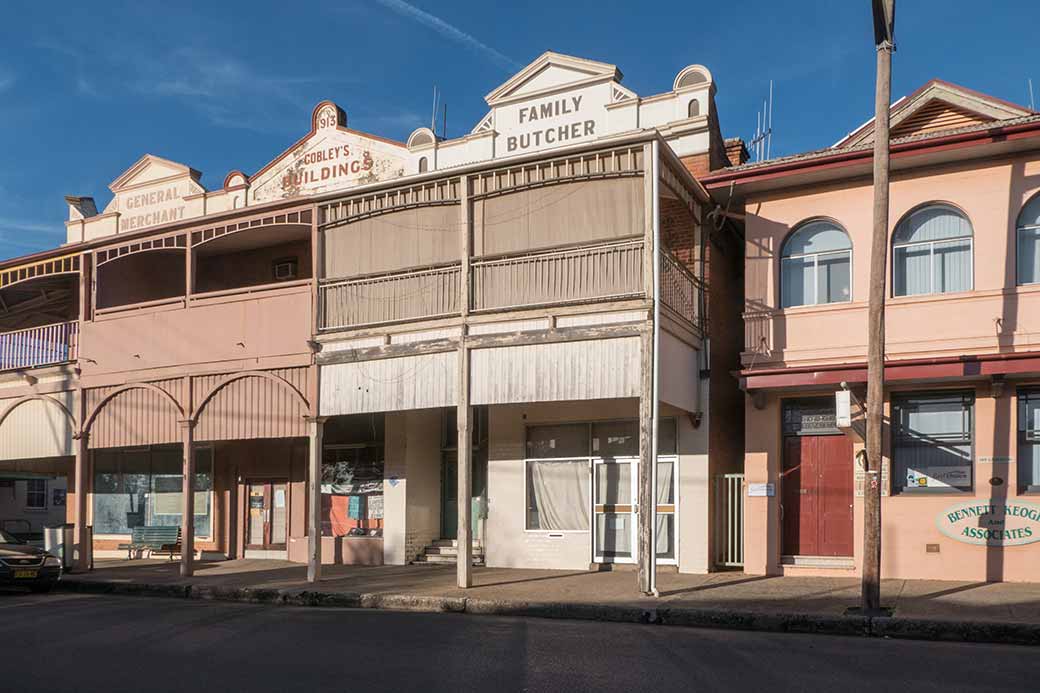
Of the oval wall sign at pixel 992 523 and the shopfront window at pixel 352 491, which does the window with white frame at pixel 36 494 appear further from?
the oval wall sign at pixel 992 523

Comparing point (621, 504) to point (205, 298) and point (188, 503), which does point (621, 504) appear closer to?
point (188, 503)

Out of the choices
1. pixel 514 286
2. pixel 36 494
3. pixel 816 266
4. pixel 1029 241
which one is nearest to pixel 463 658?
pixel 514 286

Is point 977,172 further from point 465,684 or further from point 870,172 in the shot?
point 465,684

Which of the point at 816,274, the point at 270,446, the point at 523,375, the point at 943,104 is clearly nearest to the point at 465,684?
the point at 523,375

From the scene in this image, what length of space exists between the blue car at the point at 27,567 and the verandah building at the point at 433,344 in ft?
7.67

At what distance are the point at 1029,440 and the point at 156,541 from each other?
18.4 meters

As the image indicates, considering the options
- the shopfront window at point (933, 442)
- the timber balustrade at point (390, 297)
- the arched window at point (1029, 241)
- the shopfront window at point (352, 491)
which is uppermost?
the arched window at point (1029, 241)

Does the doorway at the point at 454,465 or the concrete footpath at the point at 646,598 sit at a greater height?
the doorway at the point at 454,465

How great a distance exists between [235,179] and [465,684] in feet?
62.1

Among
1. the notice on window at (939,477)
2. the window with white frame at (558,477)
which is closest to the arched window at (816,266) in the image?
the notice on window at (939,477)

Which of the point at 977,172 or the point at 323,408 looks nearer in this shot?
the point at 977,172

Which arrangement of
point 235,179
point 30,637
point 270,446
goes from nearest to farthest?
point 30,637 → point 270,446 → point 235,179

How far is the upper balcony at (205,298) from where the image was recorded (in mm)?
19297

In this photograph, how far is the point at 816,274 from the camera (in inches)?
674
